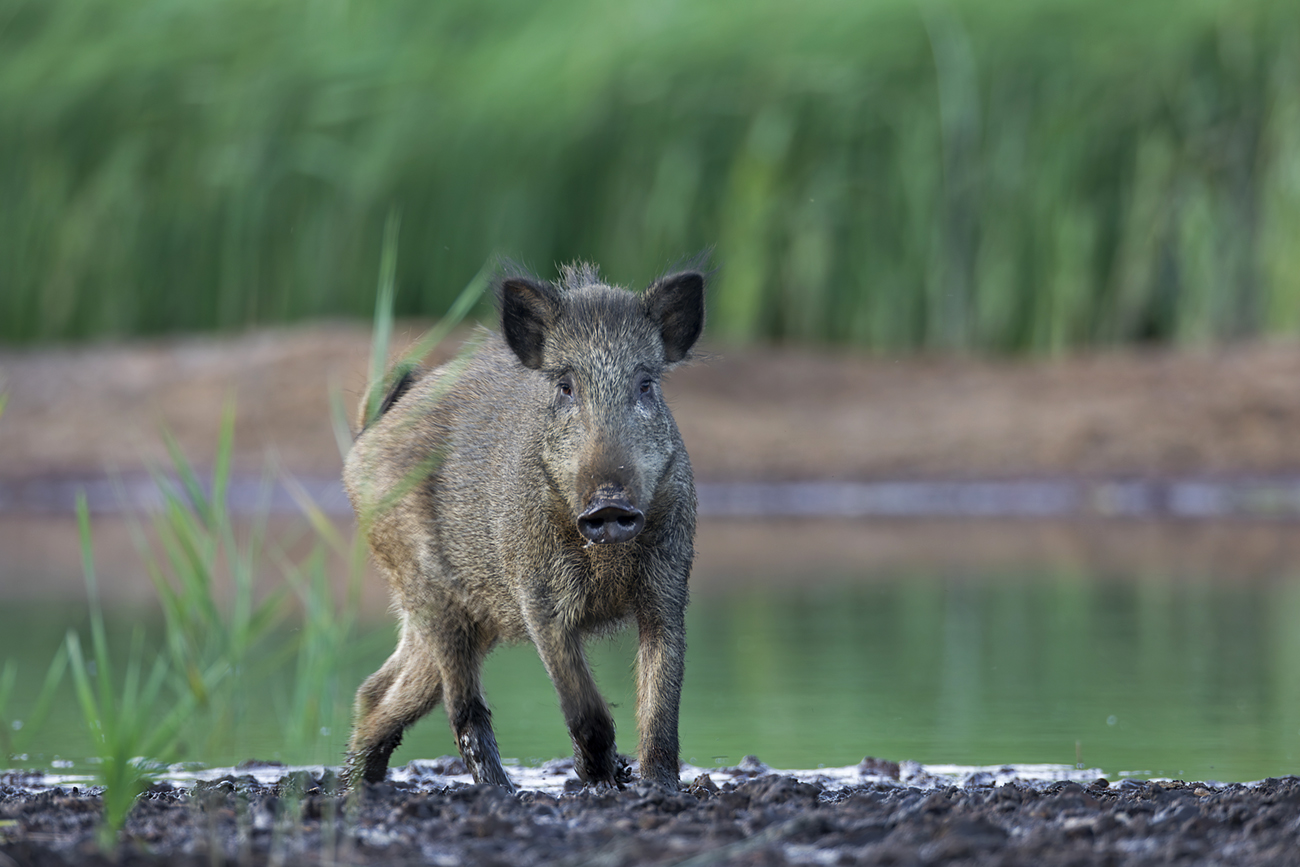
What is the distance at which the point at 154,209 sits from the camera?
15023 mm

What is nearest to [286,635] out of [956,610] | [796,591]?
[796,591]

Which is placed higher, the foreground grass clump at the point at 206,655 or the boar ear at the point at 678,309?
the boar ear at the point at 678,309

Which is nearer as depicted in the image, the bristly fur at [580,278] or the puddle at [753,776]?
the puddle at [753,776]

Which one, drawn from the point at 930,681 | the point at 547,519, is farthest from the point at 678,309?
the point at 930,681

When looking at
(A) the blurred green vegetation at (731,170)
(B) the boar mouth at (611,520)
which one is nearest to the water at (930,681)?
(B) the boar mouth at (611,520)

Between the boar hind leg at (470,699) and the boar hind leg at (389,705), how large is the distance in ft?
0.30

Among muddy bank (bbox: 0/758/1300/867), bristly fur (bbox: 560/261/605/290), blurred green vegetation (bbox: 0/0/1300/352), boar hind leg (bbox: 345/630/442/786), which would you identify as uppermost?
blurred green vegetation (bbox: 0/0/1300/352)

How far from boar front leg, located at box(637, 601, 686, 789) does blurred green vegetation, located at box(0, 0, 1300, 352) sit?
9.39 m

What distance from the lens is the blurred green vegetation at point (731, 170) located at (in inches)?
565

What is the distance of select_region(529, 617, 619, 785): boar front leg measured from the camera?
5.13m

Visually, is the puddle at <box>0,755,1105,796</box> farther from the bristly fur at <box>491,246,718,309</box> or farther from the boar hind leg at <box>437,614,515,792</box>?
the bristly fur at <box>491,246,718,309</box>

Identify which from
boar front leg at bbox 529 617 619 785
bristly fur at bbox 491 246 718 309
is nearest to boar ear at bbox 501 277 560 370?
bristly fur at bbox 491 246 718 309

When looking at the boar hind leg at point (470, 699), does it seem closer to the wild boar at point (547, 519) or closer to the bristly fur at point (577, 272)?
the wild boar at point (547, 519)

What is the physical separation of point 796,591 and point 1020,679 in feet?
7.32
